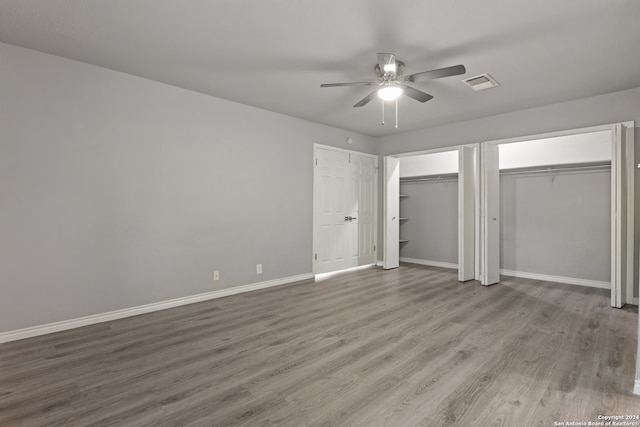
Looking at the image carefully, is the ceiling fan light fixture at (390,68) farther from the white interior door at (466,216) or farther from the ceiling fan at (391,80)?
the white interior door at (466,216)

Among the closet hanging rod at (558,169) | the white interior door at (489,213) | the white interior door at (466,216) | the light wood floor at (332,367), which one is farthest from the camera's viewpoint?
the white interior door at (466,216)

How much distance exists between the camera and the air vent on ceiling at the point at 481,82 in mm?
3637

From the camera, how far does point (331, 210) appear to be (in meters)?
5.90

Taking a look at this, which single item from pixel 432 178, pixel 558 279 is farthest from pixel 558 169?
pixel 432 178

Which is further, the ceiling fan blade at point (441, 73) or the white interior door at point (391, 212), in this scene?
the white interior door at point (391, 212)

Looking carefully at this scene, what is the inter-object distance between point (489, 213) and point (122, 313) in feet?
17.1

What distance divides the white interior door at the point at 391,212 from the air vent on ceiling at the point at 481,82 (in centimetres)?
252

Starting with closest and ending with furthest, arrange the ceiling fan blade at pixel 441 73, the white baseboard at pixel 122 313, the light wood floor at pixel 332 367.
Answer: the light wood floor at pixel 332 367, the ceiling fan blade at pixel 441 73, the white baseboard at pixel 122 313

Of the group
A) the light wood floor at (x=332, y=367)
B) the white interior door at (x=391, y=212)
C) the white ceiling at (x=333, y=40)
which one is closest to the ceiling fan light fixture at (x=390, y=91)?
the white ceiling at (x=333, y=40)

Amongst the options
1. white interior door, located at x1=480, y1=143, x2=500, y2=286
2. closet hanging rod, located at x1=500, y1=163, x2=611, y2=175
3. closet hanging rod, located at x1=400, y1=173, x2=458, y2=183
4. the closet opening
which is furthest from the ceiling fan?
closet hanging rod, located at x1=400, y1=173, x2=458, y2=183

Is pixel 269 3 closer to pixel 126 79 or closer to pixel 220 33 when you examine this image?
pixel 220 33

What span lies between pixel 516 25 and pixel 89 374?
4256mm

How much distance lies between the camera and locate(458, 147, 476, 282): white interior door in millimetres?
5301

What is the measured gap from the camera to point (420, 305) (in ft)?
13.0
